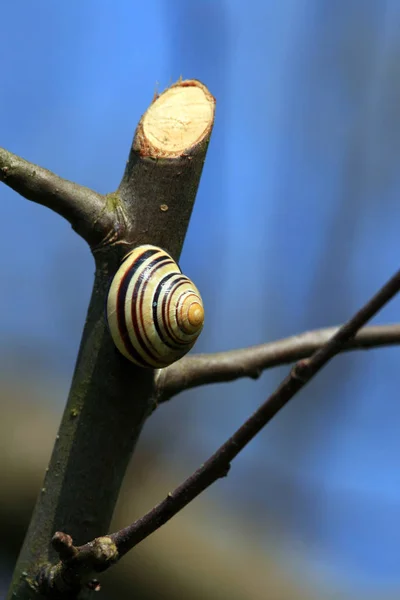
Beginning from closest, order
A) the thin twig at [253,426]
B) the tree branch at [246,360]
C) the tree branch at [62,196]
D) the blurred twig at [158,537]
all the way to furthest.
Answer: the thin twig at [253,426], the tree branch at [62,196], the tree branch at [246,360], the blurred twig at [158,537]

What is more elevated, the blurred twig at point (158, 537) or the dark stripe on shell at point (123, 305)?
the blurred twig at point (158, 537)

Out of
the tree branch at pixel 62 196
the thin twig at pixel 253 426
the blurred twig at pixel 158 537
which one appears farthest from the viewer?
the blurred twig at pixel 158 537

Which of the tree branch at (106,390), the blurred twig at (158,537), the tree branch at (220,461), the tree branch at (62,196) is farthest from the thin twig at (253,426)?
the blurred twig at (158,537)

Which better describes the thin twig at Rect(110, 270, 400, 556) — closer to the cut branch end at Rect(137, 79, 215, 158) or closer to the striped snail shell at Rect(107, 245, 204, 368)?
the striped snail shell at Rect(107, 245, 204, 368)

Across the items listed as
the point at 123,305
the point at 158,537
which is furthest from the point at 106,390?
the point at 158,537

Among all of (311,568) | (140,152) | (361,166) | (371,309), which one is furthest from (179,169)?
(361,166)

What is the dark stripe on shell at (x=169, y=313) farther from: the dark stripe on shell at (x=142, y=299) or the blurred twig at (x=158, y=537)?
the blurred twig at (x=158, y=537)

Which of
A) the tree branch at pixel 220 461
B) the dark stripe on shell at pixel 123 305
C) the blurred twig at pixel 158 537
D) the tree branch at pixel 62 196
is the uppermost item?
the blurred twig at pixel 158 537
